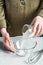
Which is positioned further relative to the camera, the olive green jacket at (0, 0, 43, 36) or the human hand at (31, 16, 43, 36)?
the olive green jacket at (0, 0, 43, 36)

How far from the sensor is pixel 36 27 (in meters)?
0.83

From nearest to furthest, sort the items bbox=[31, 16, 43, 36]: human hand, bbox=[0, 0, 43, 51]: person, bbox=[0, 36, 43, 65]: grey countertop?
1. bbox=[0, 36, 43, 65]: grey countertop
2. bbox=[31, 16, 43, 36]: human hand
3. bbox=[0, 0, 43, 51]: person

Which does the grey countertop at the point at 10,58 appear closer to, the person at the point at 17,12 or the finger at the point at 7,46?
the finger at the point at 7,46

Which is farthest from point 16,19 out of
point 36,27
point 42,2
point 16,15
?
point 36,27

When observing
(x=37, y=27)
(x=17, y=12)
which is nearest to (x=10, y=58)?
(x=37, y=27)

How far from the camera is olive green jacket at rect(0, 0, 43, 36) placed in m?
1.03

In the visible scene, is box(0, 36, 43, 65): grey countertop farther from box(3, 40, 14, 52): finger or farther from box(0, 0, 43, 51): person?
box(0, 0, 43, 51): person

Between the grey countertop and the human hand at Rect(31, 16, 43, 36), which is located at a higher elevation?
the human hand at Rect(31, 16, 43, 36)

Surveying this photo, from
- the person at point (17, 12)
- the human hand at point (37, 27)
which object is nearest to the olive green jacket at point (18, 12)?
the person at point (17, 12)

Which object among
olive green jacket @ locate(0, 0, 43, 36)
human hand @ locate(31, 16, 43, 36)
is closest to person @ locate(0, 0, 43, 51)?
olive green jacket @ locate(0, 0, 43, 36)

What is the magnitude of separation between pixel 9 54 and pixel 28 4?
362 mm

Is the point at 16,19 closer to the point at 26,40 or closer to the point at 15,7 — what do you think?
the point at 15,7

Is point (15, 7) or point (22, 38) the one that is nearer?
point (22, 38)

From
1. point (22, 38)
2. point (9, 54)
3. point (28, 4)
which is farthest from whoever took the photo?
point (28, 4)
